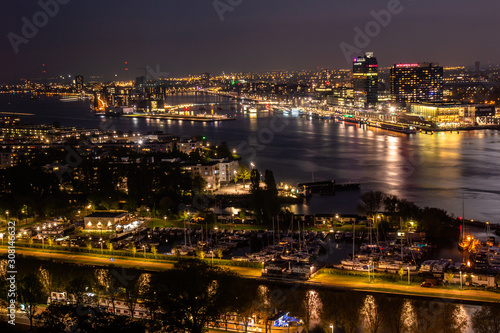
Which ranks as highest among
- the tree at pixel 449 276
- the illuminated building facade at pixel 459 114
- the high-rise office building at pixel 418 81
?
the high-rise office building at pixel 418 81

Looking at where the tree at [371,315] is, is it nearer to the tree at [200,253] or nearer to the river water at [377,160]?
the tree at [200,253]

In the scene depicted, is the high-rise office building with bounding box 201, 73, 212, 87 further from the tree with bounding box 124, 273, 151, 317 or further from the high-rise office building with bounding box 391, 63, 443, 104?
the tree with bounding box 124, 273, 151, 317

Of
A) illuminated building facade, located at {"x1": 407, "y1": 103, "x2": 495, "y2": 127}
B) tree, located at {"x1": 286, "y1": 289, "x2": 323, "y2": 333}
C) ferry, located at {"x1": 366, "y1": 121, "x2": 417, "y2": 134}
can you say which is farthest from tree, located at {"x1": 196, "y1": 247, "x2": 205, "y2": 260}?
illuminated building facade, located at {"x1": 407, "y1": 103, "x2": 495, "y2": 127}

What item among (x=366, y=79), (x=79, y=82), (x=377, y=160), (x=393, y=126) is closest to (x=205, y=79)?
(x=79, y=82)

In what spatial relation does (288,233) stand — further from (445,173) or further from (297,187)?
(445,173)

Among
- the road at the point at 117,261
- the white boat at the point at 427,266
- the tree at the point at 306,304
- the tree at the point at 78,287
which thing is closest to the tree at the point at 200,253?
the road at the point at 117,261

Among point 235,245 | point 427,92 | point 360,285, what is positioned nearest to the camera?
point 360,285

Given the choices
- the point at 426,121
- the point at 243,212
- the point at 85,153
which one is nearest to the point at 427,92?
the point at 426,121
